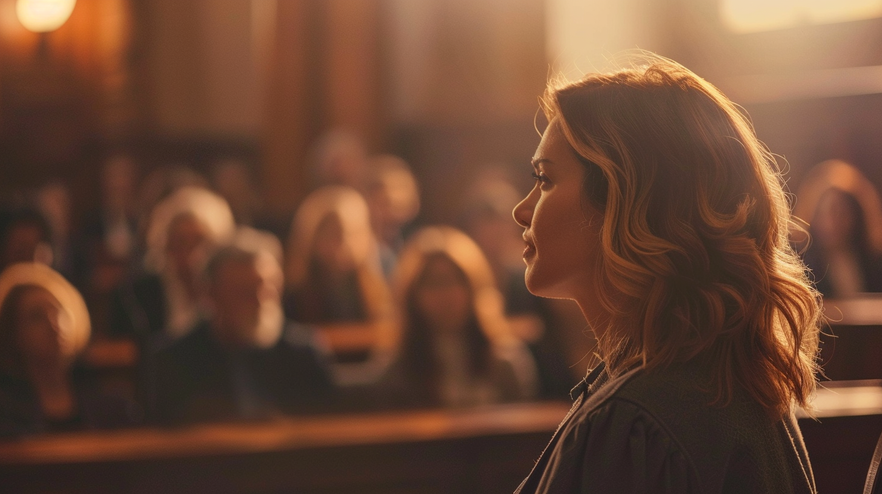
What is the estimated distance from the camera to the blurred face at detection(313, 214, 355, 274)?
5.13 meters

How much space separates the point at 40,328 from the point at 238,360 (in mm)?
823

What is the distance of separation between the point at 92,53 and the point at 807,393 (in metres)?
10.3

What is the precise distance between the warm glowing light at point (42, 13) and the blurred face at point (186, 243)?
215 inches

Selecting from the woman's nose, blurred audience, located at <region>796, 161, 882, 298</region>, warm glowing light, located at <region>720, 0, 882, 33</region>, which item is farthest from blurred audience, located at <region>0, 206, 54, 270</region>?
warm glowing light, located at <region>720, 0, 882, 33</region>

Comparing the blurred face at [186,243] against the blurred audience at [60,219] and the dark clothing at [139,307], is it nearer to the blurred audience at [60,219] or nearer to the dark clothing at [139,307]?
the dark clothing at [139,307]

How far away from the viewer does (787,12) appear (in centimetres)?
890

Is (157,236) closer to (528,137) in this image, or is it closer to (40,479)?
(40,479)

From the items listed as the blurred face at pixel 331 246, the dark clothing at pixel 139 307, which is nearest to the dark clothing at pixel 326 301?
the blurred face at pixel 331 246

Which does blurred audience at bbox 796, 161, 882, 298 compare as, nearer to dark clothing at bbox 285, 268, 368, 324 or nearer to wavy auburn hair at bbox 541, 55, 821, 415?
dark clothing at bbox 285, 268, 368, 324

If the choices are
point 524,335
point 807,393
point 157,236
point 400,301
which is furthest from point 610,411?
point 157,236

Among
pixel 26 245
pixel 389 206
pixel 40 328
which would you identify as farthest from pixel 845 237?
pixel 26 245

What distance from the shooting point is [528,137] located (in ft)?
31.6

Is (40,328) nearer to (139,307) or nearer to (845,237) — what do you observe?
(139,307)

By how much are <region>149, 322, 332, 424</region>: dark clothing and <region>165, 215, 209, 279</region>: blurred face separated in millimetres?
1381
